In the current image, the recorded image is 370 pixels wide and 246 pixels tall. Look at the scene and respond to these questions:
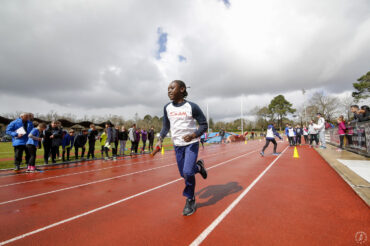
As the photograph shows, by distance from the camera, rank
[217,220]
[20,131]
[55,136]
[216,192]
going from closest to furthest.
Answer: [217,220], [216,192], [20,131], [55,136]

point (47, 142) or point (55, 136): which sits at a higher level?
point (55, 136)

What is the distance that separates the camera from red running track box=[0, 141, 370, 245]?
7.64 ft

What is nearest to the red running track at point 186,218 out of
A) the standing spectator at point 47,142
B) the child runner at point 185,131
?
the child runner at point 185,131

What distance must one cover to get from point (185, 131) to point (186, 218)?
1.34m

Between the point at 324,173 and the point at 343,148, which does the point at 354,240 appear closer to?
the point at 324,173

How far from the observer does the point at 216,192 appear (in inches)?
162

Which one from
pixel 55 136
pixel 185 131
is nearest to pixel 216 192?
pixel 185 131

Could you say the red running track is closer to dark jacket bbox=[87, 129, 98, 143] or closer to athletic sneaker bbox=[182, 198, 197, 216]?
athletic sneaker bbox=[182, 198, 197, 216]

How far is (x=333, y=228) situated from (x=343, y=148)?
11.2 m

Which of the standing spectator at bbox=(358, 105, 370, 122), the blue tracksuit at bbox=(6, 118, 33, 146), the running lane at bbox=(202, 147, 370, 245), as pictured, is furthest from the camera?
the standing spectator at bbox=(358, 105, 370, 122)

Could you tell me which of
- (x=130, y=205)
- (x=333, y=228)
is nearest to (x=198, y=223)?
(x=130, y=205)

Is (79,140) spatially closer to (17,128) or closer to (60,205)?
(17,128)

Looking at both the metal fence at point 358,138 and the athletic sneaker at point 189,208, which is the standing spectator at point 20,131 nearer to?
the athletic sneaker at point 189,208

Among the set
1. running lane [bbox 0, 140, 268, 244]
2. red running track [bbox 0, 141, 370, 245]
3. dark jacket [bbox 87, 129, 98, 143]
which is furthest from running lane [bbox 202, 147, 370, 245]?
dark jacket [bbox 87, 129, 98, 143]
